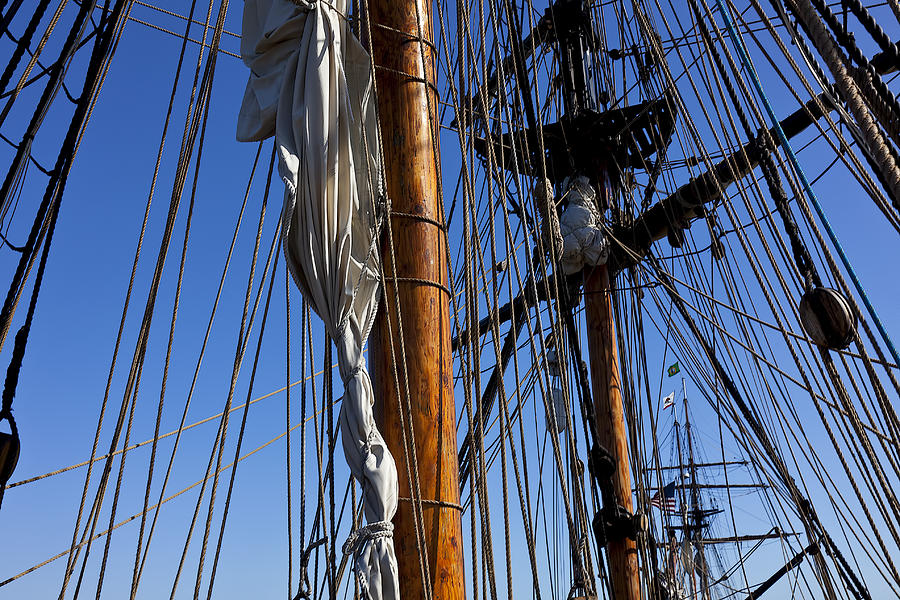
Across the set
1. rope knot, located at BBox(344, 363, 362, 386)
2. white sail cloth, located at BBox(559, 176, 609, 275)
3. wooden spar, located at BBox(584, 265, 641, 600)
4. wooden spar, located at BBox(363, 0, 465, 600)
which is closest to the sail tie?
wooden spar, located at BBox(363, 0, 465, 600)

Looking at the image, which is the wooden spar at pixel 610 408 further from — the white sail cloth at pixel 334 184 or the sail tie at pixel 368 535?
the sail tie at pixel 368 535

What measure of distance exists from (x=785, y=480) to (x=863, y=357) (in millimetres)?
3147

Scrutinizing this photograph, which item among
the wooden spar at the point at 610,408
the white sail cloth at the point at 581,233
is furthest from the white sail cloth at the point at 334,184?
the white sail cloth at the point at 581,233

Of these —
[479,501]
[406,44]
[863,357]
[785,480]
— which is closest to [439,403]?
[479,501]

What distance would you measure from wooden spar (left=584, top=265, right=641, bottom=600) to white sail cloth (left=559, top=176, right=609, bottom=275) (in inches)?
10.6

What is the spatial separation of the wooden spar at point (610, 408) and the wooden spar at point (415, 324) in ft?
15.3

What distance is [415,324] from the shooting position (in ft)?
10.3

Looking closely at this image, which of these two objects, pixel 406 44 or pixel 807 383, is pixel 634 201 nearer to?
pixel 807 383

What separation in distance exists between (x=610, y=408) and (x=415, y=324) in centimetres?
573

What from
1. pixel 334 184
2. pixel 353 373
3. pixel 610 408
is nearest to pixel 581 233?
pixel 610 408

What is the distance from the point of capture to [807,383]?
4762mm

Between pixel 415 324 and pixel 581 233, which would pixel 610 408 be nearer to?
pixel 581 233

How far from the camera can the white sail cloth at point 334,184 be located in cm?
271

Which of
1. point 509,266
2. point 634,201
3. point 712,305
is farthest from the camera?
point 634,201
